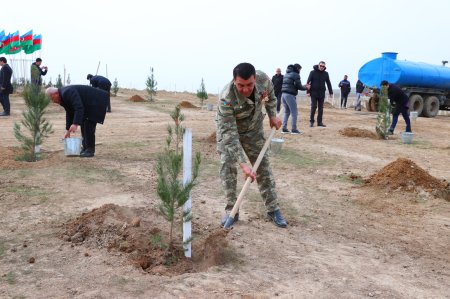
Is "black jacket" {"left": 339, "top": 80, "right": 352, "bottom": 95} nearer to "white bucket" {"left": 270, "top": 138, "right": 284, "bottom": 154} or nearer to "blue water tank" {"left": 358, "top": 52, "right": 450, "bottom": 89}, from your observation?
"blue water tank" {"left": 358, "top": 52, "right": 450, "bottom": 89}

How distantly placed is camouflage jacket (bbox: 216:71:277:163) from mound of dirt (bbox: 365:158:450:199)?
245 centimetres

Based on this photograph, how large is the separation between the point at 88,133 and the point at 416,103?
48.8 ft

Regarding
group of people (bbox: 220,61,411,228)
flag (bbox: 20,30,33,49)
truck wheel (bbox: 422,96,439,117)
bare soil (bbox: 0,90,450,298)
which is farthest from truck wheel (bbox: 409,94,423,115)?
flag (bbox: 20,30,33,49)

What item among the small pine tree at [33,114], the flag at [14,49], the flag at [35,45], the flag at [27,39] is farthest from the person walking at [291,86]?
the flag at [14,49]

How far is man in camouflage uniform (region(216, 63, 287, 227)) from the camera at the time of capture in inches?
146

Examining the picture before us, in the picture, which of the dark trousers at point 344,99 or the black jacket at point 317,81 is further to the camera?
the dark trousers at point 344,99

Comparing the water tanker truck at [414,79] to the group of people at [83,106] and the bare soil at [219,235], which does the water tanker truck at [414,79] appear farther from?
the group of people at [83,106]

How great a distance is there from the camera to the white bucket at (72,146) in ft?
21.9

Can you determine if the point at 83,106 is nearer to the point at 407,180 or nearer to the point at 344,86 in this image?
the point at 407,180

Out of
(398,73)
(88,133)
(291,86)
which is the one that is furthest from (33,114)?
(398,73)

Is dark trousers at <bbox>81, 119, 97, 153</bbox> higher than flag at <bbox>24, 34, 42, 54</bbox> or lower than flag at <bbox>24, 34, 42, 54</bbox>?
lower

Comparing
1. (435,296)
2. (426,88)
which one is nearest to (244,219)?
(435,296)

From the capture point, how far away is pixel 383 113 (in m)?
9.95

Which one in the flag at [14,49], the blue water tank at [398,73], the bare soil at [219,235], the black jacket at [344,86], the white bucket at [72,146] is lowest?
the bare soil at [219,235]
